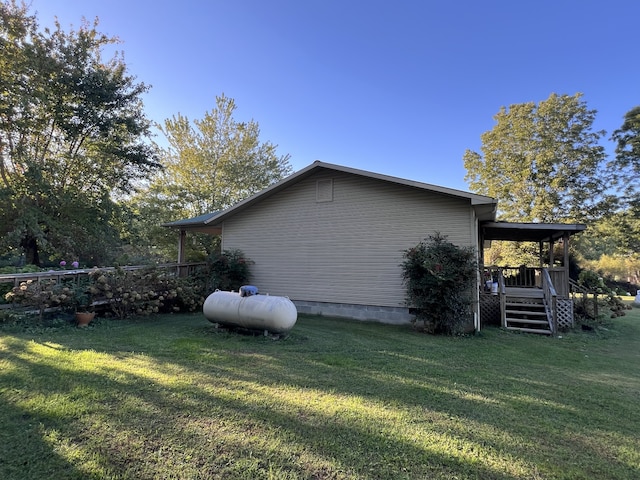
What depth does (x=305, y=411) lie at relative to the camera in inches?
126

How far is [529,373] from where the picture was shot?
4.82 meters

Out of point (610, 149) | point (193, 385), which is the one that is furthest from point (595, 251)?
point (193, 385)

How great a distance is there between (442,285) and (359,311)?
2.60 meters

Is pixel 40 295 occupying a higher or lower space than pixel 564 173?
lower

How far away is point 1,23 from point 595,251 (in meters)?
43.5

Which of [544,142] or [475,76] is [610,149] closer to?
[544,142]

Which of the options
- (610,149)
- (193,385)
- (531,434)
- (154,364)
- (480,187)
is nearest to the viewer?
(531,434)

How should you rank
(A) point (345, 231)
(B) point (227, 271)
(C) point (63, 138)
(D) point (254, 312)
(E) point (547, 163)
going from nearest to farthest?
(D) point (254, 312) < (A) point (345, 231) < (B) point (227, 271) < (C) point (63, 138) < (E) point (547, 163)

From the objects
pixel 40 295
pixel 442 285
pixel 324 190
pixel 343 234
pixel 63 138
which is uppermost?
pixel 63 138

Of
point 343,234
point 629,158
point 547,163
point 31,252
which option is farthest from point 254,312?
point 629,158

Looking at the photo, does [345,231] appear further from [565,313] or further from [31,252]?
[31,252]

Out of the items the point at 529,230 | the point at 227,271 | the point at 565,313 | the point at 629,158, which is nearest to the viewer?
the point at 565,313

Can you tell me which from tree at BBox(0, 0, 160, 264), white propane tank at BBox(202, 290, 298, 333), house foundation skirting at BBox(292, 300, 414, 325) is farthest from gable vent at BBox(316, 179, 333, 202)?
tree at BBox(0, 0, 160, 264)

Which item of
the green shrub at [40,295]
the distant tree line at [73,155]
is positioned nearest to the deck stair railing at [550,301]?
the green shrub at [40,295]
